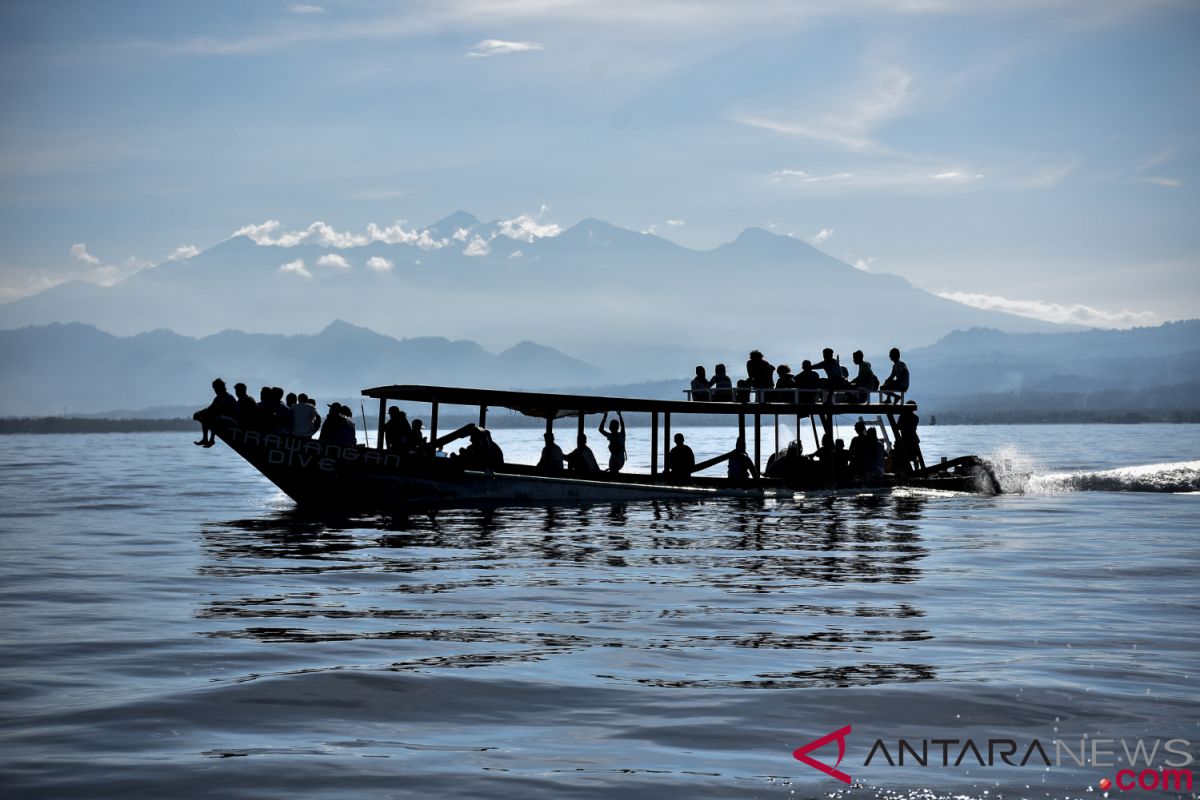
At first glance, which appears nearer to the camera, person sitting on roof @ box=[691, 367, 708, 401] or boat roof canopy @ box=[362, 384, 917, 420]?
boat roof canopy @ box=[362, 384, 917, 420]

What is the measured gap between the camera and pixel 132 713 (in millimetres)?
9914

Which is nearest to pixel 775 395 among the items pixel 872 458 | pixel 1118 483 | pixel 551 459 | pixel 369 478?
pixel 872 458

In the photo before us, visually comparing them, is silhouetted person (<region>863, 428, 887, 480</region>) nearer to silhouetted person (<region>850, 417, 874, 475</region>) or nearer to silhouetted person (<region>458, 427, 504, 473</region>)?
silhouetted person (<region>850, 417, 874, 475</region>)

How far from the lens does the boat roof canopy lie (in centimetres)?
2922

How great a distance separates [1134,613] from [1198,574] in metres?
4.57

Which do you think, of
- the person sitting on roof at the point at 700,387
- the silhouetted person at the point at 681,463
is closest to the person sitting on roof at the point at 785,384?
the person sitting on roof at the point at 700,387

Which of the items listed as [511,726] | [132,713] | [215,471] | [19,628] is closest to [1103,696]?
[511,726]

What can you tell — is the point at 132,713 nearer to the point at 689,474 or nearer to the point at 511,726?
the point at 511,726

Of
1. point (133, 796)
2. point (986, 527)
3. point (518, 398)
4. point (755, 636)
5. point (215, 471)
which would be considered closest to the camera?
point (133, 796)

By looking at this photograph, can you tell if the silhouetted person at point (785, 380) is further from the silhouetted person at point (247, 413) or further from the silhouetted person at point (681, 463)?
the silhouetted person at point (247, 413)

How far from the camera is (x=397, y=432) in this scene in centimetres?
2986

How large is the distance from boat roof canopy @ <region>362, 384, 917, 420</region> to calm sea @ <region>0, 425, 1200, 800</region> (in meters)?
5.22

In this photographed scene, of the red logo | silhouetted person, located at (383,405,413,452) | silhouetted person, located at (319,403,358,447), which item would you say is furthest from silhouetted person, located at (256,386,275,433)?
the red logo

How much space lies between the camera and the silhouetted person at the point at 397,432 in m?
29.7
